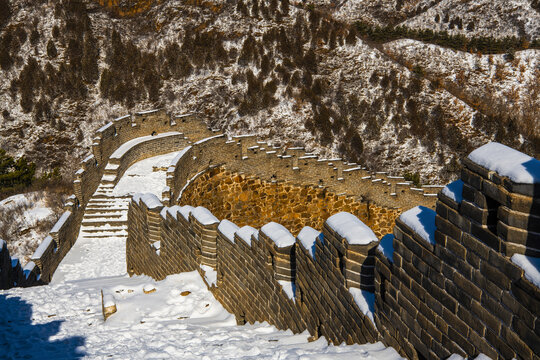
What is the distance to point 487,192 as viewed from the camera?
2887 millimetres

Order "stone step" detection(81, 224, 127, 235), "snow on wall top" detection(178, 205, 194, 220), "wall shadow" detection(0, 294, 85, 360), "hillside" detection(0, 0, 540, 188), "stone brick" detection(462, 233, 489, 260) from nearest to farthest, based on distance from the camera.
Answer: "stone brick" detection(462, 233, 489, 260) → "wall shadow" detection(0, 294, 85, 360) → "snow on wall top" detection(178, 205, 194, 220) → "stone step" detection(81, 224, 127, 235) → "hillside" detection(0, 0, 540, 188)

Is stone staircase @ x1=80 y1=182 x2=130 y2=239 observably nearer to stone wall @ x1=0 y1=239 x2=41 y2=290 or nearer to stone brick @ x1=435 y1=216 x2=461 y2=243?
stone wall @ x1=0 y1=239 x2=41 y2=290

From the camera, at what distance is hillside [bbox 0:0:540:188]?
107 ft

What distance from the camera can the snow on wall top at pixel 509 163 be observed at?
2.60m

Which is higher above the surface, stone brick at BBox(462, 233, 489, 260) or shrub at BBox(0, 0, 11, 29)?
shrub at BBox(0, 0, 11, 29)

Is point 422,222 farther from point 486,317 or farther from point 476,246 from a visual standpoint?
point 486,317

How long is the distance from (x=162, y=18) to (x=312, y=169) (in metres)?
26.2

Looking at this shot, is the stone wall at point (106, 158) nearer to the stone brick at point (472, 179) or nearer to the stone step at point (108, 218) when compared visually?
the stone step at point (108, 218)

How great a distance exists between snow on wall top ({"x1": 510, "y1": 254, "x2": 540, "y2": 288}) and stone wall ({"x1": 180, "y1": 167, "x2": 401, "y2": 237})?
14.0m

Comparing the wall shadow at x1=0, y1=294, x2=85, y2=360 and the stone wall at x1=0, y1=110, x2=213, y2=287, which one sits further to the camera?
the stone wall at x1=0, y1=110, x2=213, y2=287

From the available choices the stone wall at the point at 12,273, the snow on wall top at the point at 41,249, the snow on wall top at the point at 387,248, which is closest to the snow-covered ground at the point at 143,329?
the snow on wall top at the point at 387,248

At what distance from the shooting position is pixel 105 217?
1551 centimetres

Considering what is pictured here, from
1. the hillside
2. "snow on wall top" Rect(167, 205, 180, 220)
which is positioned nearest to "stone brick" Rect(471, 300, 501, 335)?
"snow on wall top" Rect(167, 205, 180, 220)

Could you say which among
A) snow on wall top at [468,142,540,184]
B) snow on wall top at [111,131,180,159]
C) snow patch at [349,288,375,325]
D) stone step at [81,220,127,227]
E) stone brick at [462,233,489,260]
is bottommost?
stone step at [81,220,127,227]
